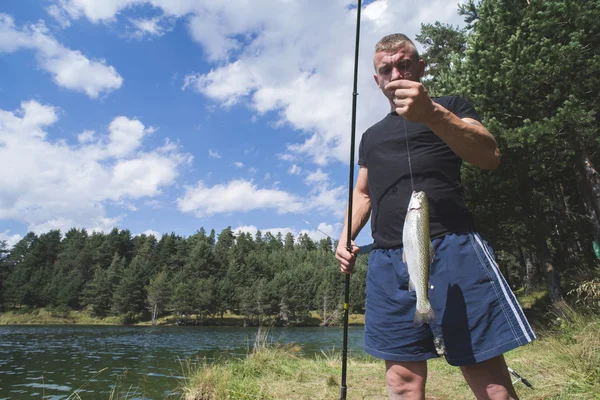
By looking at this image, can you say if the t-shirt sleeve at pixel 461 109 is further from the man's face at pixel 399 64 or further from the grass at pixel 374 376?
the grass at pixel 374 376

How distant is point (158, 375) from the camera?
47.2 ft

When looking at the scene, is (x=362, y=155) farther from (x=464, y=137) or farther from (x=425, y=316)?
(x=425, y=316)

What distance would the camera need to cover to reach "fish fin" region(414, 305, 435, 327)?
183cm

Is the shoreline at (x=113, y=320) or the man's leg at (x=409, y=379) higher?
the man's leg at (x=409, y=379)

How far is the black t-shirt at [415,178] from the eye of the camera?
2.06 meters

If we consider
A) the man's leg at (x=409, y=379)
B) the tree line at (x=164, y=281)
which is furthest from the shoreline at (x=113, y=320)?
A: the man's leg at (x=409, y=379)

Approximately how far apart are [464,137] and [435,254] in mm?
648

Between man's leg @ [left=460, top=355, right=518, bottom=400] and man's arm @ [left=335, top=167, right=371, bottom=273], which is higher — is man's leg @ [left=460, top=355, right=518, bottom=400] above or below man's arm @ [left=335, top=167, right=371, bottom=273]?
below

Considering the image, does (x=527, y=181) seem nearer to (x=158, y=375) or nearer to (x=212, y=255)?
(x=158, y=375)

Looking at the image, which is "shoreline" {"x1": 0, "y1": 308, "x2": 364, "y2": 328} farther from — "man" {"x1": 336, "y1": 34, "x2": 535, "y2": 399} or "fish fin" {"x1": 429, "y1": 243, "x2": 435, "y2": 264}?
"fish fin" {"x1": 429, "y1": 243, "x2": 435, "y2": 264}

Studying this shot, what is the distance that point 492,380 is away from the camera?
1.78 meters

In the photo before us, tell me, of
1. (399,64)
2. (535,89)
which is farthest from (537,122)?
(399,64)

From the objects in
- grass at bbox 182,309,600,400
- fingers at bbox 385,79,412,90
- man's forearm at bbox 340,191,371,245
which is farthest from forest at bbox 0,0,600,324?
fingers at bbox 385,79,412,90

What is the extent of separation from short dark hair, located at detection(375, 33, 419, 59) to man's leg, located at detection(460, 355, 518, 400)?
1674 mm
